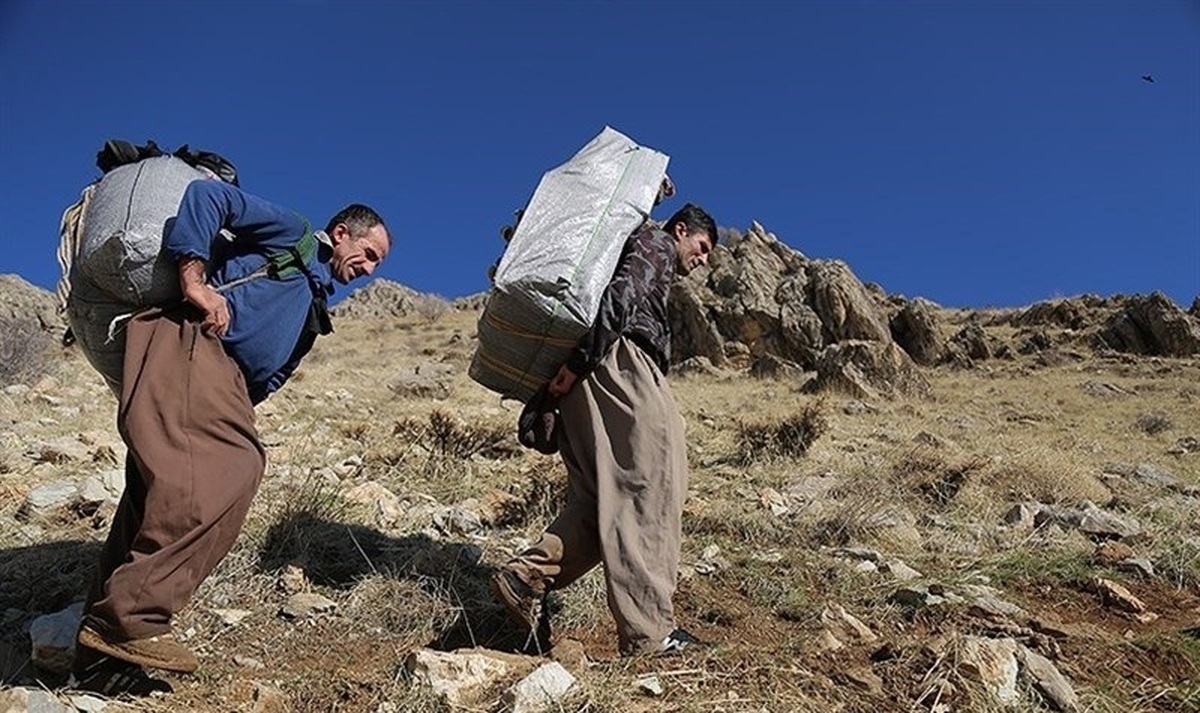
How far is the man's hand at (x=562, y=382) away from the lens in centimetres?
271

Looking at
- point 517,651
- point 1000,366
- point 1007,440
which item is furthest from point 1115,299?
point 517,651

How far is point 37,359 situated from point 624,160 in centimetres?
909

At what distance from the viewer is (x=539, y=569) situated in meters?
2.64

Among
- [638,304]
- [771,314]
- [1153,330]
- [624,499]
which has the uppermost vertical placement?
[1153,330]

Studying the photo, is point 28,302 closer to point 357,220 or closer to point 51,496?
point 51,496

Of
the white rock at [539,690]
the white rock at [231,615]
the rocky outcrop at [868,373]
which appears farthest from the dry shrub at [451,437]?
the rocky outcrop at [868,373]

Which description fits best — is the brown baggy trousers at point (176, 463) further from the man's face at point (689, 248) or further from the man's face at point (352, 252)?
the man's face at point (689, 248)

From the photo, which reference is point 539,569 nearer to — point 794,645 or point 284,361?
point 794,645

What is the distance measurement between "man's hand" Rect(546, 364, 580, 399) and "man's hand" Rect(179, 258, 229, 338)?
1.03 metres

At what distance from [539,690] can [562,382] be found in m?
1.03

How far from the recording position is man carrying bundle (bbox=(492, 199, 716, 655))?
254 centimetres

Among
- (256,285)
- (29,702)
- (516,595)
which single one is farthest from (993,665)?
(29,702)

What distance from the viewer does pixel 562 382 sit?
2732 millimetres

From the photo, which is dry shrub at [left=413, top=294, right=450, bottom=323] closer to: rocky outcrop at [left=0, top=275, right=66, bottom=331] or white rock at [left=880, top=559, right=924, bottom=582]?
rocky outcrop at [left=0, top=275, right=66, bottom=331]
